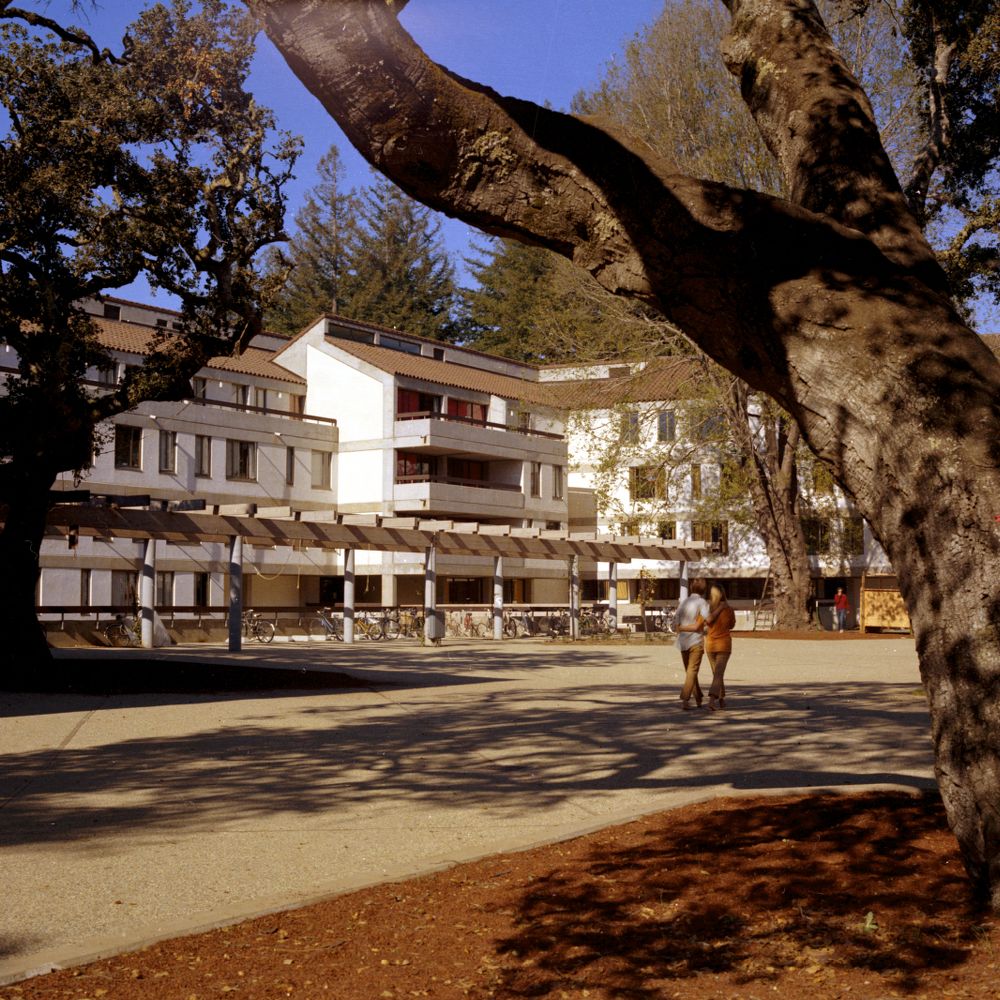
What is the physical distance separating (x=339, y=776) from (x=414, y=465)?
45.6m

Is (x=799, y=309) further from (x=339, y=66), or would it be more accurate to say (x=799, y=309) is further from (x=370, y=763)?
(x=370, y=763)

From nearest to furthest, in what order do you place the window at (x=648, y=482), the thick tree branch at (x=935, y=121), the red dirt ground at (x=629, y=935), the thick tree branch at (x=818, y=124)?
the red dirt ground at (x=629, y=935)
the thick tree branch at (x=818, y=124)
the thick tree branch at (x=935, y=121)
the window at (x=648, y=482)

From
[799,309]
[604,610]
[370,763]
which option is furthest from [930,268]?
[604,610]

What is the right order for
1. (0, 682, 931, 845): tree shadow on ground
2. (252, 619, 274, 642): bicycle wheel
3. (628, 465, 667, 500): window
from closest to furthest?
1. (0, 682, 931, 845): tree shadow on ground
2. (252, 619, 274, 642): bicycle wheel
3. (628, 465, 667, 500): window

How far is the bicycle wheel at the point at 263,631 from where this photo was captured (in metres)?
37.8

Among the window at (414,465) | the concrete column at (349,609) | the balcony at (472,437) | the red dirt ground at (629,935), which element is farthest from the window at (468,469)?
the red dirt ground at (629,935)

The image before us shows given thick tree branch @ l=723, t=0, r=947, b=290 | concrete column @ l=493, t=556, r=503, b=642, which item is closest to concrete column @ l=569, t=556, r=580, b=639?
concrete column @ l=493, t=556, r=503, b=642

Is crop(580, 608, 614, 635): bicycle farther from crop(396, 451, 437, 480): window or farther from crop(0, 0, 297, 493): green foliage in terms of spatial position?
crop(0, 0, 297, 493): green foliage

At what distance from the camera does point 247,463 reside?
50.1 metres

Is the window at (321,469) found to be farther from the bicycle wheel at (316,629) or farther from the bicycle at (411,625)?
the bicycle wheel at (316,629)

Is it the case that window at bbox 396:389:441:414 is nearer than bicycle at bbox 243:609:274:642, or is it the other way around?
bicycle at bbox 243:609:274:642

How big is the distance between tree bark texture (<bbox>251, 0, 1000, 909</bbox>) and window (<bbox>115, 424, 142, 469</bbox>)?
4123cm

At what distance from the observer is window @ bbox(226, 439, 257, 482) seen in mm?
49125

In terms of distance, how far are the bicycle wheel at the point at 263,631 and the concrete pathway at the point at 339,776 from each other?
58.9 ft
